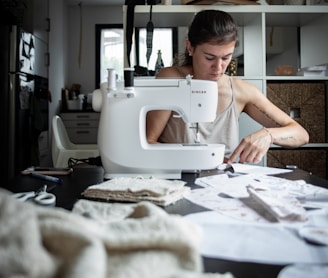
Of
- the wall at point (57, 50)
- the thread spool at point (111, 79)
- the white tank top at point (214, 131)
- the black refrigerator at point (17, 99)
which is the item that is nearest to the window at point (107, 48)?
the wall at point (57, 50)

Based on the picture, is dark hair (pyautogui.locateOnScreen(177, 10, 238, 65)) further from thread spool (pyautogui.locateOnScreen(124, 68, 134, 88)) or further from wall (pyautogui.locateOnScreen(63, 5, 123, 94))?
wall (pyautogui.locateOnScreen(63, 5, 123, 94))

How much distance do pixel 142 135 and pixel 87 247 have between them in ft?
2.56

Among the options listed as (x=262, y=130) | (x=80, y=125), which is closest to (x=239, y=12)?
(x=262, y=130)

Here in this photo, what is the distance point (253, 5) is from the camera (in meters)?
2.03

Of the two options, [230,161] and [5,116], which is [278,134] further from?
[5,116]

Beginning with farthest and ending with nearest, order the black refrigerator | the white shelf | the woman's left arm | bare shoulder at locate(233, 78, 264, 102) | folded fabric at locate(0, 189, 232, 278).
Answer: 1. the black refrigerator
2. the white shelf
3. bare shoulder at locate(233, 78, 264, 102)
4. the woman's left arm
5. folded fabric at locate(0, 189, 232, 278)

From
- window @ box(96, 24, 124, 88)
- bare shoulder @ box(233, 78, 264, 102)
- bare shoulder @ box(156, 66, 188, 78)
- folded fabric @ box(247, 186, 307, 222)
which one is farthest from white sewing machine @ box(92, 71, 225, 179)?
window @ box(96, 24, 124, 88)

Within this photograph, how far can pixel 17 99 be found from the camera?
321cm

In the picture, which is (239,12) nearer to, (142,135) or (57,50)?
(142,135)

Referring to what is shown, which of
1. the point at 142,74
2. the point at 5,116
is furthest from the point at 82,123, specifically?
the point at 142,74

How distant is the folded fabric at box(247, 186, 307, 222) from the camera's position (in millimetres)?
604

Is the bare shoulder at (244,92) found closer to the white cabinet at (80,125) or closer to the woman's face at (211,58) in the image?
the woman's face at (211,58)

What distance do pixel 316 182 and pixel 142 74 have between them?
1255 mm

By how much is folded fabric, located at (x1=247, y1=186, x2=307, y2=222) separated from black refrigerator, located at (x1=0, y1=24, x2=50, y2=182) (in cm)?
269
